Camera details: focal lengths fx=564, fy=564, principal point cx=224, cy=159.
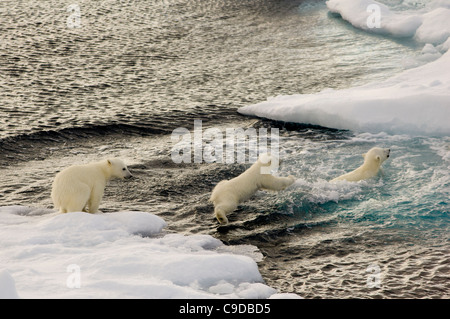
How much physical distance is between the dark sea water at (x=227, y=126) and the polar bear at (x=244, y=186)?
0.61ft

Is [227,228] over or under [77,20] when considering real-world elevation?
under

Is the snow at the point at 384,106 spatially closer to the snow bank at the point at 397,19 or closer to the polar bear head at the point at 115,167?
the snow bank at the point at 397,19

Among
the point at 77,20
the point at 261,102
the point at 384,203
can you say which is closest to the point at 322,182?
the point at 384,203

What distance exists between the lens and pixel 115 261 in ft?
18.6

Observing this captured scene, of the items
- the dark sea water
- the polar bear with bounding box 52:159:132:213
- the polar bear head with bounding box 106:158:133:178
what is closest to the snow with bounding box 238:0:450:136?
the dark sea water

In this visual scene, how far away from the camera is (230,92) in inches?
512

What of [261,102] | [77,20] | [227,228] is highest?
[77,20]

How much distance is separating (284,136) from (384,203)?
3059 mm

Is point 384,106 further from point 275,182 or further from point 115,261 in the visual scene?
point 115,261

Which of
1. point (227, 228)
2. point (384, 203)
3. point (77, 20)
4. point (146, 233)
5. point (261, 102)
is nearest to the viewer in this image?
point (146, 233)

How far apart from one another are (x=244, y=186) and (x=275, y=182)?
0.52 m

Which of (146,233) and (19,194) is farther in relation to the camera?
(19,194)

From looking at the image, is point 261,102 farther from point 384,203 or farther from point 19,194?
point 19,194

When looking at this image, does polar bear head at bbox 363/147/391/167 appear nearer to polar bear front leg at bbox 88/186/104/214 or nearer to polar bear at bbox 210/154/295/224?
polar bear at bbox 210/154/295/224
